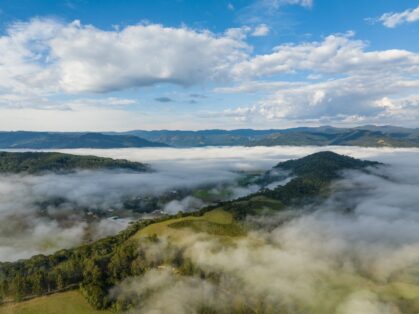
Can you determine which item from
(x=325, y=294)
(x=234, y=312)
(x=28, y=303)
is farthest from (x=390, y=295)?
(x=28, y=303)

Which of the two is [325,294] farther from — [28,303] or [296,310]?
[28,303]

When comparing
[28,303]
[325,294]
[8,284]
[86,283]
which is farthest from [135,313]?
[325,294]

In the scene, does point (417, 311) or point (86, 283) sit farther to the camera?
point (86, 283)

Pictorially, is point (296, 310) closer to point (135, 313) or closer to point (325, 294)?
point (325, 294)

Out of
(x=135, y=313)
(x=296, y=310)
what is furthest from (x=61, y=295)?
(x=296, y=310)

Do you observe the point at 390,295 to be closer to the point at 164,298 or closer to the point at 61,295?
the point at 164,298

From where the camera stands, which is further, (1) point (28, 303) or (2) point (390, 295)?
(2) point (390, 295)
